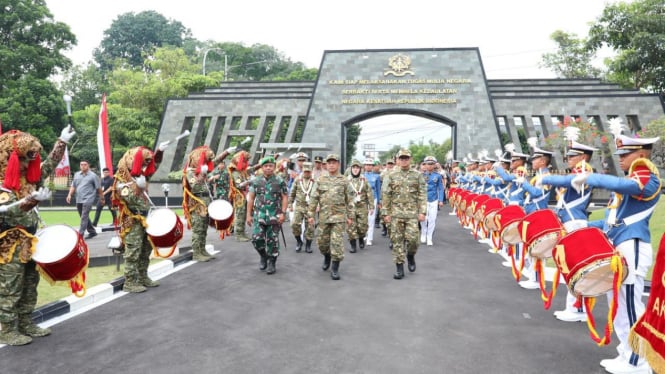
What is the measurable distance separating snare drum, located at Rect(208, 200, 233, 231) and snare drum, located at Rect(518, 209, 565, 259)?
199 inches

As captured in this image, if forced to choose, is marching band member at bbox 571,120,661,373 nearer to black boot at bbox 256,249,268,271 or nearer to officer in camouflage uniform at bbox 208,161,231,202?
black boot at bbox 256,249,268,271

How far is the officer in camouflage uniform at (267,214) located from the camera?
286 inches

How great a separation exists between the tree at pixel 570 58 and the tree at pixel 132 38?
5678 cm

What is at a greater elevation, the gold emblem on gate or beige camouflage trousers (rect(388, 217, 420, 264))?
the gold emblem on gate

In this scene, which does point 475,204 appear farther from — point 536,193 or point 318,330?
point 318,330

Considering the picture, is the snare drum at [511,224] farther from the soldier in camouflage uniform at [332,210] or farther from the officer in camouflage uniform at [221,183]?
the officer in camouflage uniform at [221,183]

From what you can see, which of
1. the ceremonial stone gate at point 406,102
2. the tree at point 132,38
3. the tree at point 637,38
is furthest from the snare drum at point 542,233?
the tree at point 132,38

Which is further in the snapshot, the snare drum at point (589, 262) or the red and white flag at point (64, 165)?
the red and white flag at point (64, 165)

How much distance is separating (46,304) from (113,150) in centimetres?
3114

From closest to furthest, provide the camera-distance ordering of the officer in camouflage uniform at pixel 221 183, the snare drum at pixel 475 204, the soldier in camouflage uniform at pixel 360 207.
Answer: the soldier in camouflage uniform at pixel 360 207 → the officer in camouflage uniform at pixel 221 183 → the snare drum at pixel 475 204

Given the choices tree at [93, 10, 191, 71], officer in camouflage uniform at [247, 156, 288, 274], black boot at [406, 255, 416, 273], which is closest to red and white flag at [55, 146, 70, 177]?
officer in camouflage uniform at [247, 156, 288, 274]

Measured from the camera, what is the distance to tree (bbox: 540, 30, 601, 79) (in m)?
35.5

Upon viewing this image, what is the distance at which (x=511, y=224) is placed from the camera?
613cm

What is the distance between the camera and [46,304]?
5039 mm
